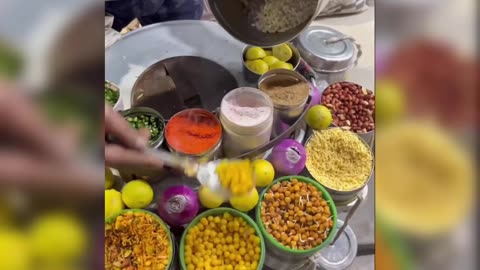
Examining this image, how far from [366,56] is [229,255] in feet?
1.51

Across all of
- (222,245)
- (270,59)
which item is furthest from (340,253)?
(270,59)

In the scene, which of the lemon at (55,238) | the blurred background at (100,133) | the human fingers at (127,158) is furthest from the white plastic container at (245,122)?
the lemon at (55,238)

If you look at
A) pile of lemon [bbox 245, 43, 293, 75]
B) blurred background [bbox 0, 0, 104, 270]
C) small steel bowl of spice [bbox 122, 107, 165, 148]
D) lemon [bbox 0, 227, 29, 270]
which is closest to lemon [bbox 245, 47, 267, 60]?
pile of lemon [bbox 245, 43, 293, 75]

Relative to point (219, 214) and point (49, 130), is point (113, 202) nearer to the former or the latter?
point (219, 214)

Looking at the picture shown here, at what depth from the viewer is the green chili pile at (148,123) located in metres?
0.82

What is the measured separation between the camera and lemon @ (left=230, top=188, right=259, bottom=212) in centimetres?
78

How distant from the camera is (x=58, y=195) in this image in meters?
0.50

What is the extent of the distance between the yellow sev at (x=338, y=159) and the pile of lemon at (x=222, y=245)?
0.52 feet

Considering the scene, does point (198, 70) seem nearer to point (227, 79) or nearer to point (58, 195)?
point (227, 79)

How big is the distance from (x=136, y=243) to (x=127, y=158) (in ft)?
0.43

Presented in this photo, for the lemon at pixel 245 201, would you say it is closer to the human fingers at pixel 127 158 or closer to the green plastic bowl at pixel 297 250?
the green plastic bowl at pixel 297 250

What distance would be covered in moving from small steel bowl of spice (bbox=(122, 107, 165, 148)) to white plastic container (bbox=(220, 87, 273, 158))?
0.35ft

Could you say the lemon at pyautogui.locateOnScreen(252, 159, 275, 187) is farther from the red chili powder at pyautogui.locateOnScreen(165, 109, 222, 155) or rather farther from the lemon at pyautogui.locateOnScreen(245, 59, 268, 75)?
the lemon at pyautogui.locateOnScreen(245, 59, 268, 75)

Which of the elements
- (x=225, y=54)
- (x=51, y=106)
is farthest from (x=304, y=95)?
(x=51, y=106)
